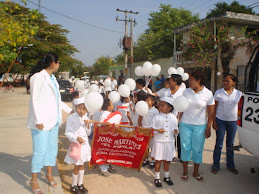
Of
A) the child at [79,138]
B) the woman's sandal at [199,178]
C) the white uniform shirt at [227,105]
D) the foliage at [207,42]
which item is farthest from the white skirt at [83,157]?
the foliage at [207,42]

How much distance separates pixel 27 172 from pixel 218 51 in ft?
44.2

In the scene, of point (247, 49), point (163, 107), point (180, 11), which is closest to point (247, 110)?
point (163, 107)

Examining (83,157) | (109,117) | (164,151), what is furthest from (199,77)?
(83,157)

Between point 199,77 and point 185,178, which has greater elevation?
point 199,77

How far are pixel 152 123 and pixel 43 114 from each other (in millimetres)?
1688

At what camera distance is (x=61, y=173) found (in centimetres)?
389

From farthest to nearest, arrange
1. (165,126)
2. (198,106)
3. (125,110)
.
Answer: (125,110)
(198,106)
(165,126)

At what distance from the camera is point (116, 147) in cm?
375

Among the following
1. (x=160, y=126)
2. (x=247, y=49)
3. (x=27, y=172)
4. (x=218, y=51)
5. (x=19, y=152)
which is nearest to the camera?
(x=160, y=126)

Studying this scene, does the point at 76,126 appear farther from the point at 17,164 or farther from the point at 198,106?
the point at 198,106

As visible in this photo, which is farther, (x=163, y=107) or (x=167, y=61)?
(x=167, y=61)

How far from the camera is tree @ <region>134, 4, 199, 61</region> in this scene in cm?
2569

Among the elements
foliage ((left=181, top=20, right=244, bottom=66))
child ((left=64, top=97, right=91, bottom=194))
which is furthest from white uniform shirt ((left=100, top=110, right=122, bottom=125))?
foliage ((left=181, top=20, right=244, bottom=66))

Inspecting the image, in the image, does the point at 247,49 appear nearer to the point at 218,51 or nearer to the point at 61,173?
the point at 218,51
